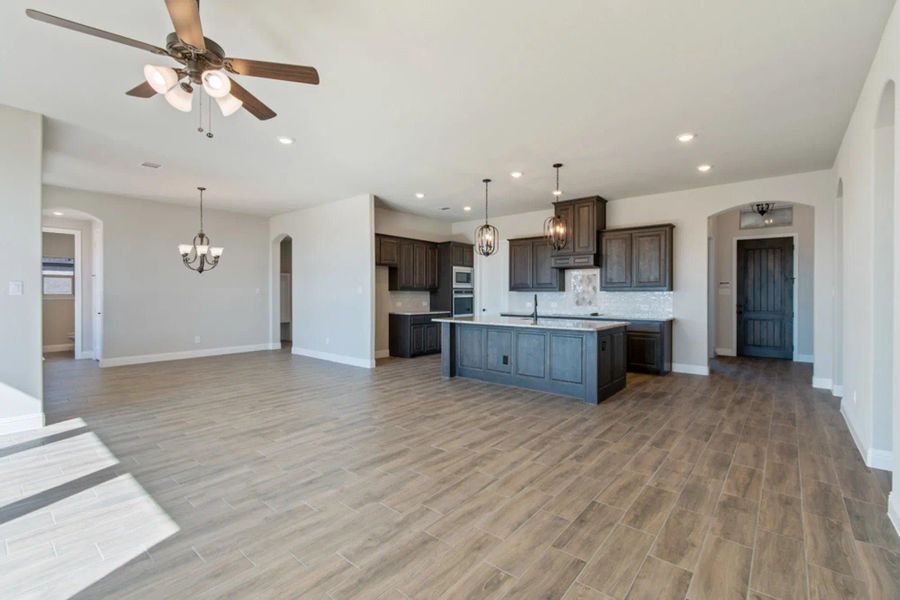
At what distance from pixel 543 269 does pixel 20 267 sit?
696 cm

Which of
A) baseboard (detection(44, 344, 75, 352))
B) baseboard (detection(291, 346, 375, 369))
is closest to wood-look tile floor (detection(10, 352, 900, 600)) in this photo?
baseboard (detection(291, 346, 375, 369))

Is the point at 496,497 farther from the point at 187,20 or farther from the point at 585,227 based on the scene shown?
the point at 585,227

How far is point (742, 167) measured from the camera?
17.3 feet

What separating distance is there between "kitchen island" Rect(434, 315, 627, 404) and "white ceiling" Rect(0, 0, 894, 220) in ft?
6.88

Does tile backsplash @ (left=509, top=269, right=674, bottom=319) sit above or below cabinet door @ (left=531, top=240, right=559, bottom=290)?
below

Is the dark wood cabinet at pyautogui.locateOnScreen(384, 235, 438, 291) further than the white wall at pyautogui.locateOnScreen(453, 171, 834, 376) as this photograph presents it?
Yes

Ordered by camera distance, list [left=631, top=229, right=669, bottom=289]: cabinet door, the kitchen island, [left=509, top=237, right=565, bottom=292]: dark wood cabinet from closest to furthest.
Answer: the kitchen island
[left=631, top=229, right=669, bottom=289]: cabinet door
[left=509, top=237, right=565, bottom=292]: dark wood cabinet

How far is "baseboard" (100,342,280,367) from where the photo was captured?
23.3 ft

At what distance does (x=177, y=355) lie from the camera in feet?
25.7

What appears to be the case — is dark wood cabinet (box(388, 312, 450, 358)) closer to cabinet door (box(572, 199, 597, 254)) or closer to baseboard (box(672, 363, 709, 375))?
cabinet door (box(572, 199, 597, 254))

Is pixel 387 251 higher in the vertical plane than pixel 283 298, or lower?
higher

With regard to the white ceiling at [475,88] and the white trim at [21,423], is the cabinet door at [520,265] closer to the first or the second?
the white ceiling at [475,88]

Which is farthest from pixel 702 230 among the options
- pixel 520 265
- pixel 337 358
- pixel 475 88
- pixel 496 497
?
pixel 337 358

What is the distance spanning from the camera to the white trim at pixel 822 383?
5367mm
